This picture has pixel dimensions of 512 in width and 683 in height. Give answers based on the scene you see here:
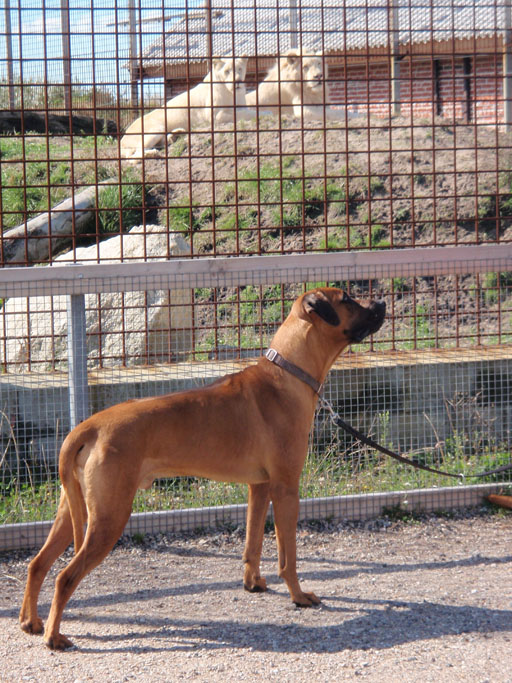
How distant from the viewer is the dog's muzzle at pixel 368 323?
453 cm

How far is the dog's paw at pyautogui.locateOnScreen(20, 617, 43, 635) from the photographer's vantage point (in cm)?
400

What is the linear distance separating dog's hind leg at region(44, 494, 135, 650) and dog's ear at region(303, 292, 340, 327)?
1435 millimetres

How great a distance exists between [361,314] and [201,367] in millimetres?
1810

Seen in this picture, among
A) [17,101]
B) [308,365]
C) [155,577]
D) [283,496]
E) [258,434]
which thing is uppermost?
[17,101]

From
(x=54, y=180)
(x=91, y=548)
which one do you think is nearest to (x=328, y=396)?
(x=91, y=548)

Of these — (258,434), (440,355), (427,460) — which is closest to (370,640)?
(258,434)

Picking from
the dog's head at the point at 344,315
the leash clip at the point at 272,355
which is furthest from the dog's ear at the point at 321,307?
the leash clip at the point at 272,355

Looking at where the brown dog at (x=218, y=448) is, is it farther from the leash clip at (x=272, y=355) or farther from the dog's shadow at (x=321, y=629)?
the dog's shadow at (x=321, y=629)

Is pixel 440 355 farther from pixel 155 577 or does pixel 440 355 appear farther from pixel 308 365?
pixel 155 577

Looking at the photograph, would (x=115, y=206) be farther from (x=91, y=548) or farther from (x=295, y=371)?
(x=91, y=548)

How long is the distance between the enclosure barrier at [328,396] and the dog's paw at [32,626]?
122 cm

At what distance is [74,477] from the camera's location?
3.89 m

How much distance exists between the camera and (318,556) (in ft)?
16.9

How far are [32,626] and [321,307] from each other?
217 cm
